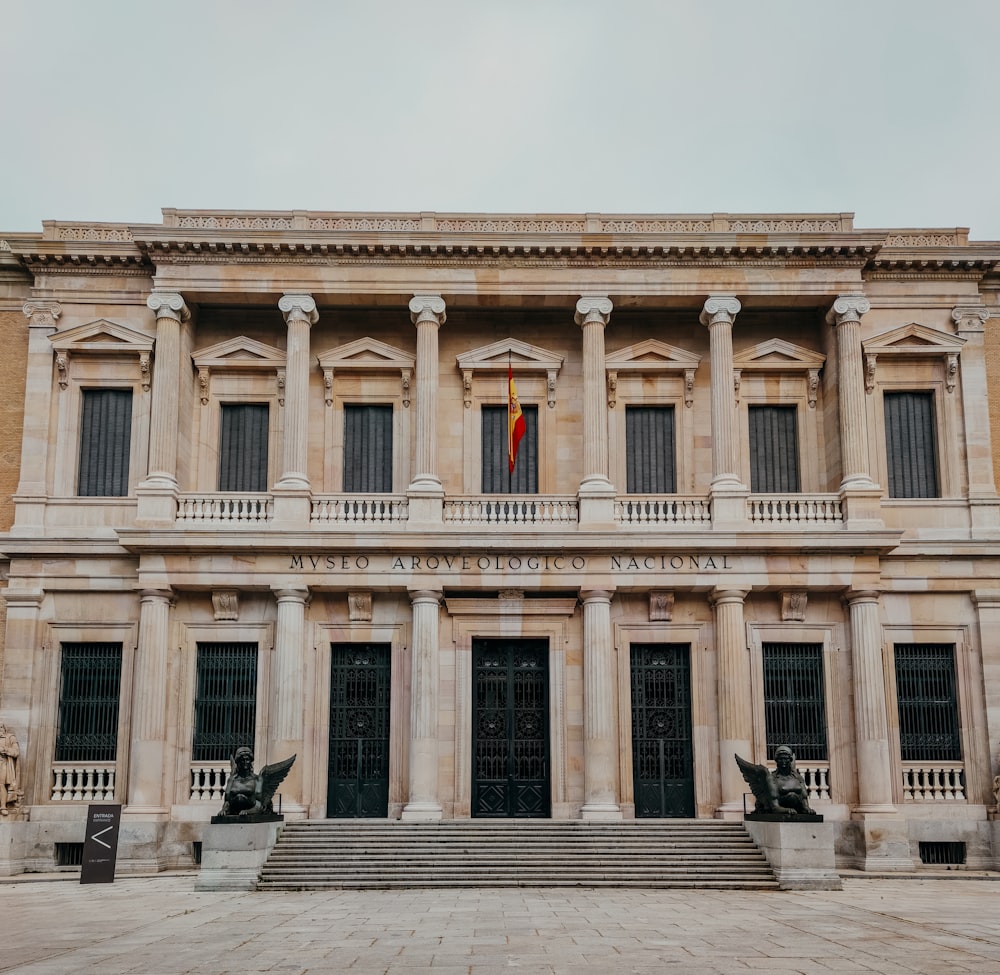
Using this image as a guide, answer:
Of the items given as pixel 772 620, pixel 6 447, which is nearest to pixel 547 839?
pixel 772 620

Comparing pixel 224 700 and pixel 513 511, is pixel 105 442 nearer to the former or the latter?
pixel 224 700

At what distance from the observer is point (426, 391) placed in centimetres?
2720

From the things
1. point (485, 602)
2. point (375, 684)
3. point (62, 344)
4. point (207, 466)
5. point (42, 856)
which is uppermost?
point (62, 344)

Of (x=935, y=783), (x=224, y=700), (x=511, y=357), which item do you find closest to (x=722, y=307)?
(x=511, y=357)

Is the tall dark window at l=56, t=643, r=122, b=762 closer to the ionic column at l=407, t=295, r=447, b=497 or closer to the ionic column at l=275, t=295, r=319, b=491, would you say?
the ionic column at l=275, t=295, r=319, b=491

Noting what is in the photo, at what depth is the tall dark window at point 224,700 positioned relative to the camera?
2644 centimetres

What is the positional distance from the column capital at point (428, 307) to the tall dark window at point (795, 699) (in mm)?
10502

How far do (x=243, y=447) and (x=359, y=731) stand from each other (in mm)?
7232

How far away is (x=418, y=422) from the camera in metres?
27.1

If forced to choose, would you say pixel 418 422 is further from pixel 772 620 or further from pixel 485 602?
pixel 772 620

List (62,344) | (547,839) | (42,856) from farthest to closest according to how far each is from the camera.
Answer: (62,344) → (42,856) → (547,839)

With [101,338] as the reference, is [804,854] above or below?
below

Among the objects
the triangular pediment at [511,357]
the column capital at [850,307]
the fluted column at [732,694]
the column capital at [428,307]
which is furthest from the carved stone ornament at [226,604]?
the column capital at [850,307]

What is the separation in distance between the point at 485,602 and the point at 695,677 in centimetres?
494
